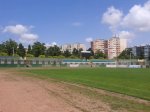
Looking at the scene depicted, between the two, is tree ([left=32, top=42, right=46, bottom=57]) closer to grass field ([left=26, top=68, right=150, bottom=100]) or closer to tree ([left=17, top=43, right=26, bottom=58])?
tree ([left=17, top=43, right=26, bottom=58])

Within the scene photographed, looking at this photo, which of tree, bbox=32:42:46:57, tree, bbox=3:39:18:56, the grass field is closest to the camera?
the grass field

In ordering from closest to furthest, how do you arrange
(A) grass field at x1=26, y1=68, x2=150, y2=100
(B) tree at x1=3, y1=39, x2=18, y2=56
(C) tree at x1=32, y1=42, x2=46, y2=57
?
1. (A) grass field at x1=26, y1=68, x2=150, y2=100
2. (B) tree at x1=3, y1=39, x2=18, y2=56
3. (C) tree at x1=32, y1=42, x2=46, y2=57

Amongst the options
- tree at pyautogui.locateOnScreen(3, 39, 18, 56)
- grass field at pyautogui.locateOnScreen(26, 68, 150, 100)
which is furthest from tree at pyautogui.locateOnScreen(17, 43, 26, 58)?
grass field at pyautogui.locateOnScreen(26, 68, 150, 100)

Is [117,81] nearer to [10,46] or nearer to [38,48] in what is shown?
[10,46]

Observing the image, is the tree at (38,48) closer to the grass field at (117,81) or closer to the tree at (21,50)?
the tree at (21,50)

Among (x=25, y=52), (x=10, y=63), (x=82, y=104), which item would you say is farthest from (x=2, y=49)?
(x=82, y=104)

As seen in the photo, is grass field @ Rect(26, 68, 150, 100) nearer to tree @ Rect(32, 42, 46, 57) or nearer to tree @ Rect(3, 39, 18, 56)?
tree @ Rect(3, 39, 18, 56)

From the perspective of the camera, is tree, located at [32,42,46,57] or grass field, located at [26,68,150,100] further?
tree, located at [32,42,46,57]

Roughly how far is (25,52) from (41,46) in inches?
374

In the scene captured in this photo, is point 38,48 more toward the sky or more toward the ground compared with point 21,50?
more toward the sky

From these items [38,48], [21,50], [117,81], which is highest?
[38,48]

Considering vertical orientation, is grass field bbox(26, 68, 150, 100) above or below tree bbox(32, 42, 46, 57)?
below

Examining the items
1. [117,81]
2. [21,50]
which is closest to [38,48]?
[21,50]

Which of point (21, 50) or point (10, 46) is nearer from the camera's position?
point (10, 46)
